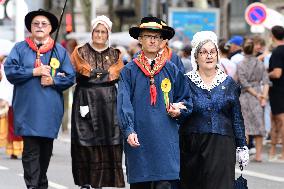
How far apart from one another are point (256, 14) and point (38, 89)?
44.0 feet

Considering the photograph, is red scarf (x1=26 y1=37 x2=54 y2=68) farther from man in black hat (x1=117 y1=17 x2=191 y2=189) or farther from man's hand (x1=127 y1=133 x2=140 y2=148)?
man's hand (x1=127 y1=133 x2=140 y2=148)

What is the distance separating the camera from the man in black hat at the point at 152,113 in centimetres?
967

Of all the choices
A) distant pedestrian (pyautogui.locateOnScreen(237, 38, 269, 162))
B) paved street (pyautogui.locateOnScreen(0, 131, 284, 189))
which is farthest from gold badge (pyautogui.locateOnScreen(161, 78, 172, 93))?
distant pedestrian (pyautogui.locateOnScreen(237, 38, 269, 162))

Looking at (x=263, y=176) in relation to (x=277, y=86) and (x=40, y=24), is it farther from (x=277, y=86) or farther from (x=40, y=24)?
(x=40, y=24)

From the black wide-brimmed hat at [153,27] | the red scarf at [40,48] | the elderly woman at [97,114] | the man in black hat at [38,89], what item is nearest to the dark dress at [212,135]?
the black wide-brimmed hat at [153,27]

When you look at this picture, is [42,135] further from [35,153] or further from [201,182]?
[201,182]

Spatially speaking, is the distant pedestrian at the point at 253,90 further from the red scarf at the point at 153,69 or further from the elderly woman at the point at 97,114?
the red scarf at the point at 153,69

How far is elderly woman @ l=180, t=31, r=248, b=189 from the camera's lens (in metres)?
9.59

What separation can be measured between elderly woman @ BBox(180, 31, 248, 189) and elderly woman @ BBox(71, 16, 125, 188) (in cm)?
294

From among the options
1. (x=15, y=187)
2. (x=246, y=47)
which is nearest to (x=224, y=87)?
(x=15, y=187)

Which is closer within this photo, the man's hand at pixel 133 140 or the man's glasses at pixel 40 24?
the man's hand at pixel 133 140

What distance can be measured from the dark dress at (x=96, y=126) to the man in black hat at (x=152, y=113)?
2.85 meters

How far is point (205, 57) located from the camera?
9.65 metres

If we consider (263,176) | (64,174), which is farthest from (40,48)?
(263,176)
